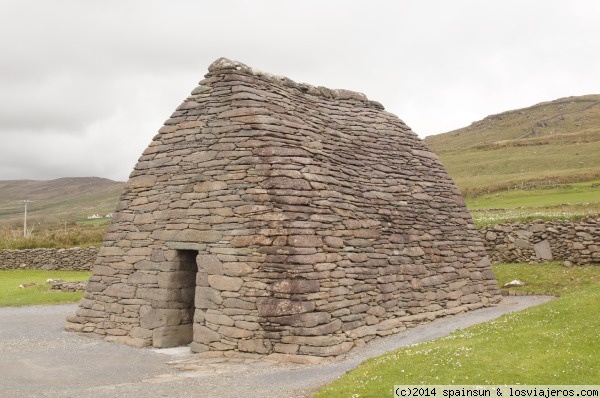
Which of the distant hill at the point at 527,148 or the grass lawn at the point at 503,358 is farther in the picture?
the distant hill at the point at 527,148

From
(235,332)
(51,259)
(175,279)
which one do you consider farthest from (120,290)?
(51,259)

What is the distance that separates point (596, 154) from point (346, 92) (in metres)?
51.2

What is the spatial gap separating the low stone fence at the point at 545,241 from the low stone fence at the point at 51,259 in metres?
21.3

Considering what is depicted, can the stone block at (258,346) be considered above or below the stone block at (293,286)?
below

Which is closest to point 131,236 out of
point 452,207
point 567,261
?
point 452,207

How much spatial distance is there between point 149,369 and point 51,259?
24.8 metres

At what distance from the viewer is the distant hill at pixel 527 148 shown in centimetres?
4866

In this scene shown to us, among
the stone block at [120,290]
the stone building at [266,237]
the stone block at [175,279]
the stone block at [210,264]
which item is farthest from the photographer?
the stone block at [120,290]

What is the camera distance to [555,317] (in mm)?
11617

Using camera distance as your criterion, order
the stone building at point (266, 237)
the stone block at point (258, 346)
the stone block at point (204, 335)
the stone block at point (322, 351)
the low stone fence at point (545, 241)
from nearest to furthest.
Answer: the stone block at point (322, 351)
the stone block at point (258, 346)
the stone building at point (266, 237)
the stone block at point (204, 335)
the low stone fence at point (545, 241)

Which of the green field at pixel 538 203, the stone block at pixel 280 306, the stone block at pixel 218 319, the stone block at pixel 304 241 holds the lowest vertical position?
the stone block at pixel 218 319

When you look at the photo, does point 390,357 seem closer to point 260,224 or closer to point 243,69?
point 260,224

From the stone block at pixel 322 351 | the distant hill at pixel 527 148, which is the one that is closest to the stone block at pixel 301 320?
the stone block at pixel 322 351

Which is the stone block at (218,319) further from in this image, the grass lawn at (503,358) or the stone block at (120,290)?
the grass lawn at (503,358)
